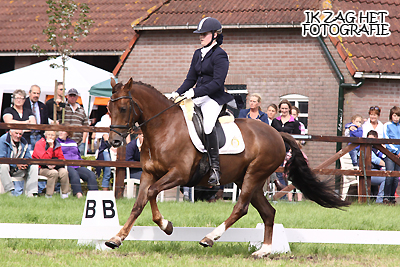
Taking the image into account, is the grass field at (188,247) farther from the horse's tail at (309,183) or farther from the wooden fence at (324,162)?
the wooden fence at (324,162)

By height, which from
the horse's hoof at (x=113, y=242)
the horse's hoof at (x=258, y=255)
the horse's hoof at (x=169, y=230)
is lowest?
the horse's hoof at (x=258, y=255)

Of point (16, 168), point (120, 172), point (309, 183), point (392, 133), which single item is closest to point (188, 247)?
point (309, 183)

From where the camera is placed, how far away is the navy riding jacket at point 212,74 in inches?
253

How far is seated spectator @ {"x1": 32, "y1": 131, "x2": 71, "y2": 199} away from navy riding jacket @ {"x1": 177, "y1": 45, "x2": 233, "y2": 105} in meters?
5.22

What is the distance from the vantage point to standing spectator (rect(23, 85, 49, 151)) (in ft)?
40.2

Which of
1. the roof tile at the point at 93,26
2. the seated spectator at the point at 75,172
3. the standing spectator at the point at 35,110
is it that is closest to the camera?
the seated spectator at the point at 75,172

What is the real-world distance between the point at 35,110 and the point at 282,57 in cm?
730

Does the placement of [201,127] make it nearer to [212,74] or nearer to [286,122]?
[212,74]

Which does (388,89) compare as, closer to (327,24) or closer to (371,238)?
(327,24)

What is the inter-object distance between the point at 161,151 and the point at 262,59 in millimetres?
11331

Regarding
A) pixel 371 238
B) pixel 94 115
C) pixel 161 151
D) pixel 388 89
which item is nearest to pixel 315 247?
pixel 371 238

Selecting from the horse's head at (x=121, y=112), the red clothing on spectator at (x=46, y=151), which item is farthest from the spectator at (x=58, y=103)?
the horse's head at (x=121, y=112)

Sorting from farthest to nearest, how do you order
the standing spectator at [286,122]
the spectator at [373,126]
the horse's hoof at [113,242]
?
the spectator at [373,126]
the standing spectator at [286,122]
the horse's hoof at [113,242]

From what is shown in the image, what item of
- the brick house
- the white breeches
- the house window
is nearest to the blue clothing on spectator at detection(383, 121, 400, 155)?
the brick house
